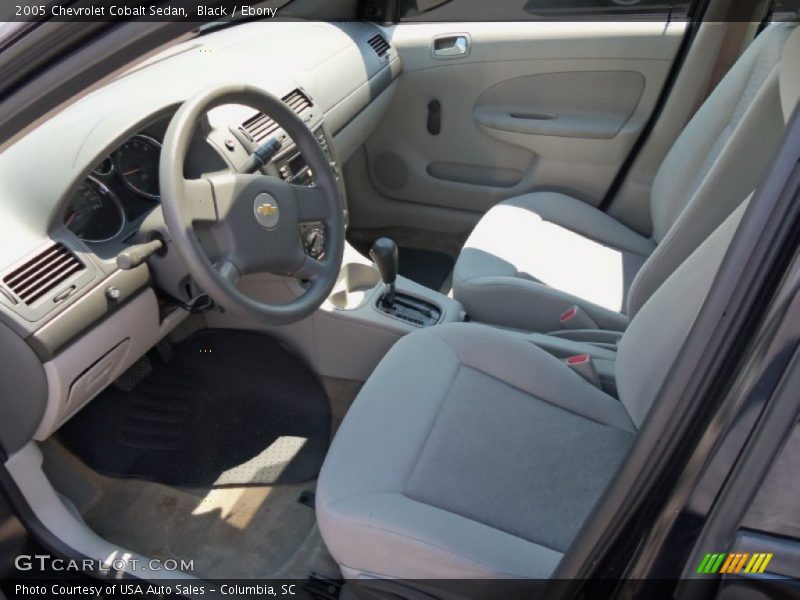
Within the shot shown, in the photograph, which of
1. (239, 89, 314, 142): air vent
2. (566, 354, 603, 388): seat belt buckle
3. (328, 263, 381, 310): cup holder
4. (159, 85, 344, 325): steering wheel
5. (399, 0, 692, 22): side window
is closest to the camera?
(159, 85, 344, 325): steering wheel

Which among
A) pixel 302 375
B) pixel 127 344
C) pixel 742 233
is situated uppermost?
pixel 742 233

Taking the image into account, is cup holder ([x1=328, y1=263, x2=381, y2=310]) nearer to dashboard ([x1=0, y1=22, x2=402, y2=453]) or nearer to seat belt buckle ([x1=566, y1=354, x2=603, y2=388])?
dashboard ([x1=0, y1=22, x2=402, y2=453])

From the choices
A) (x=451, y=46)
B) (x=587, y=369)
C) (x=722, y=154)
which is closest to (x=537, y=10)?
(x=451, y=46)

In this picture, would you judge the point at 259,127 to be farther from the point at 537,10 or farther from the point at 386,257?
the point at 537,10

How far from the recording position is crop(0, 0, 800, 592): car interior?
1.22m

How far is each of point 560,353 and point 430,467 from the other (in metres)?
0.48

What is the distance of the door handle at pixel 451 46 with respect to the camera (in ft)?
7.77

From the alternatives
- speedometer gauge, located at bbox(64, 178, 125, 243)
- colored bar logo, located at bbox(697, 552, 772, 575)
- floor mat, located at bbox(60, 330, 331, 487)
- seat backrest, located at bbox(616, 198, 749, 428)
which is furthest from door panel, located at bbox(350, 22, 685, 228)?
colored bar logo, located at bbox(697, 552, 772, 575)

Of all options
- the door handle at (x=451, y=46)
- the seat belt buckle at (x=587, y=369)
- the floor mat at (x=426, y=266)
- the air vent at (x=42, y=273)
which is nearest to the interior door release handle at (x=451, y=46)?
the door handle at (x=451, y=46)

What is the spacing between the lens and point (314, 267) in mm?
1519

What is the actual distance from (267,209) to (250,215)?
4 centimetres

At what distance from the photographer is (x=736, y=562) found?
86cm

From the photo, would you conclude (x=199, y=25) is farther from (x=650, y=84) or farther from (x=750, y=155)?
(x=650, y=84)

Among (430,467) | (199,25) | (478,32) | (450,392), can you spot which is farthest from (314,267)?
(478,32)
